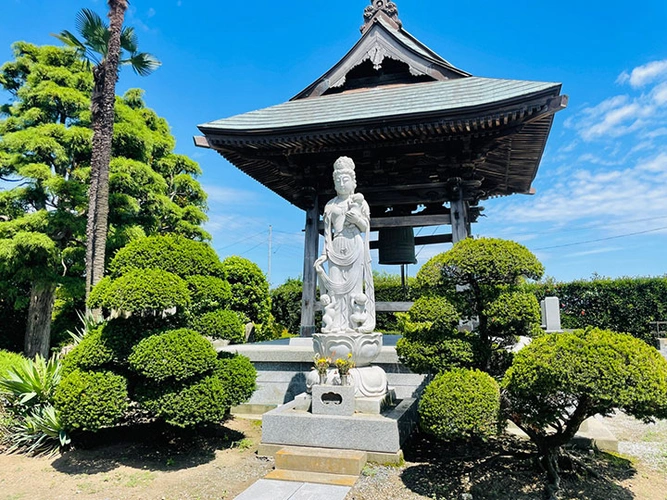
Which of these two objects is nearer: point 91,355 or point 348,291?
point 91,355

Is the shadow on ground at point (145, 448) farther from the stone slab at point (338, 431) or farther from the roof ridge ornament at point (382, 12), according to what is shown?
the roof ridge ornament at point (382, 12)

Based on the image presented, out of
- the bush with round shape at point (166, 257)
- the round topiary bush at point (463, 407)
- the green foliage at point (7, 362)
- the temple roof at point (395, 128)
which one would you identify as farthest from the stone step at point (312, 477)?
the temple roof at point (395, 128)

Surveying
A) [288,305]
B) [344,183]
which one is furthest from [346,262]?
[288,305]

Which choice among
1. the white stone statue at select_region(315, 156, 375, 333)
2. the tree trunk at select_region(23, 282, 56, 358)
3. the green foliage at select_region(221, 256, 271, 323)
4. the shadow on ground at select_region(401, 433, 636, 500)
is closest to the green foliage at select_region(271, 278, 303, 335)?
the green foliage at select_region(221, 256, 271, 323)

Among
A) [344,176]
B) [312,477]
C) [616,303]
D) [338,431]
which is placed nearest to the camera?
[312,477]

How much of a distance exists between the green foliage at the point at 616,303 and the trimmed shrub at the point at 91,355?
11360mm

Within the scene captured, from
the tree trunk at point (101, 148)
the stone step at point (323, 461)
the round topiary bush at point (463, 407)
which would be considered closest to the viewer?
the round topiary bush at point (463, 407)

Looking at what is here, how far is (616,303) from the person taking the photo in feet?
42.6

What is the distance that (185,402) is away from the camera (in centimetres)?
431

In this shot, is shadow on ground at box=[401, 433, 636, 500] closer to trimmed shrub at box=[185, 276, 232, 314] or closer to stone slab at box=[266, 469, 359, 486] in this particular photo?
stone slab at box=[266, 469, 359, 486]

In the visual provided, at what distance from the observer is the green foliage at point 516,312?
4.05 metres

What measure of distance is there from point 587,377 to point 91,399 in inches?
174

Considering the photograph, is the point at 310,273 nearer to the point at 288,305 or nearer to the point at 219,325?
the point at 219,325

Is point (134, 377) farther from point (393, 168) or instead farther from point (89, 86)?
point (89, 86)
